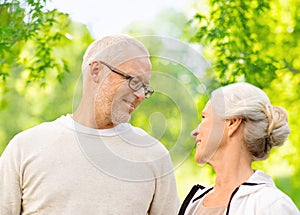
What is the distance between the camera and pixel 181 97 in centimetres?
212

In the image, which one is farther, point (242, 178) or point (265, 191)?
point (242, 178)

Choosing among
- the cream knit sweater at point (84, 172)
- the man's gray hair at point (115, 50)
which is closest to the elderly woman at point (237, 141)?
the cream knit sweater at point (84, 172)

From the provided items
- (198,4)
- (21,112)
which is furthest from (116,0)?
(21,112)

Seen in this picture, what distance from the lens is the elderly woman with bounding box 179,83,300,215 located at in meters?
2.17

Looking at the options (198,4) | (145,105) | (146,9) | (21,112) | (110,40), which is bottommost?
(21,112)

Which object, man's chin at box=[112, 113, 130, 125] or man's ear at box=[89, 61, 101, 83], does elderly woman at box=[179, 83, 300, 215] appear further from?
man's ear at box=[89, 61, 101, 83]

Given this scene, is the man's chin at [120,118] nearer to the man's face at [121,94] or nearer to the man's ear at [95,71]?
the man's face at [121,94]

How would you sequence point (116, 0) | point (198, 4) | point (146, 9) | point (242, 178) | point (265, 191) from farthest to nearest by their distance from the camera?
1. point (146, 9)
2. point (116, 0)
3. point (198, 4)
4. point (242, 178)
5. point (265, 191)

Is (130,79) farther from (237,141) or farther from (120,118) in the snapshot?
(237,141)

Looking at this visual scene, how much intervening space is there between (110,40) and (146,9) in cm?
1062

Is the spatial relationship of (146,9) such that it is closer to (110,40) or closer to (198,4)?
(198,4)

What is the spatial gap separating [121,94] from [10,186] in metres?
0.52

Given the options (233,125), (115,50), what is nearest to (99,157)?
(115,50)

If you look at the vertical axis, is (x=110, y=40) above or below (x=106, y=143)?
above
